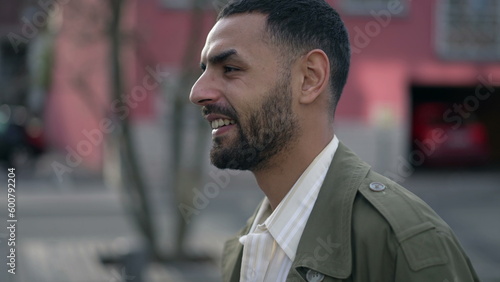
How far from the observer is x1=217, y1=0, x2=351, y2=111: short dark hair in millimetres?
2102

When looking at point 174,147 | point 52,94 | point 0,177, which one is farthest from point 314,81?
point 52,94

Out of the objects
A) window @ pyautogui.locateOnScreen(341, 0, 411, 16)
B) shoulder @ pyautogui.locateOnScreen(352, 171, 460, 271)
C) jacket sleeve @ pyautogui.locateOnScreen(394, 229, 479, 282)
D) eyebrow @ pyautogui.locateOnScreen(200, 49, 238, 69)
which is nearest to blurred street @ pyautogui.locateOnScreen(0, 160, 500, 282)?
eyebrow @ pyautogui.locateOnScreen(200, 49, 238, 69)

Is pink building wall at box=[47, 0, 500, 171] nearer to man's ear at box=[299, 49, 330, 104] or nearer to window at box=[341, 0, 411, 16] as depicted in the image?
window at box=[341, 0, 411, 16]

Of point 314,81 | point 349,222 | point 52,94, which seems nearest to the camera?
point 349,222

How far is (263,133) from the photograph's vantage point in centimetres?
209

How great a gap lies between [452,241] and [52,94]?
2214 cm

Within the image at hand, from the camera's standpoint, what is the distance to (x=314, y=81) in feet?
6.92

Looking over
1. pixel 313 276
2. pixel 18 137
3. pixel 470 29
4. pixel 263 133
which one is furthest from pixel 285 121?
pixel 18 137

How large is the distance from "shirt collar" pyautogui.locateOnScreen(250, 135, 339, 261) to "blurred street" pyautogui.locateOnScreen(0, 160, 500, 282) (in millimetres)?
978

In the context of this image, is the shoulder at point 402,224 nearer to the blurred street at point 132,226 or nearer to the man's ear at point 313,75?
the man's ear at point 313,75

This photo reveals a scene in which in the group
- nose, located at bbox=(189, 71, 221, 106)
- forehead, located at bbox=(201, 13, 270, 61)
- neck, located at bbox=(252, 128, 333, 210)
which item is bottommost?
neck, located at bbox=(252, 128, 333, 210)

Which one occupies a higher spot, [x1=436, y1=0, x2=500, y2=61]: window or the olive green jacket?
[x1=436, y1=0, x2=500, y2=61]: window

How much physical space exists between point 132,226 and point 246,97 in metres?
9.74

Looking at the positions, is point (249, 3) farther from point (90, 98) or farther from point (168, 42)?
point (168, 42)
